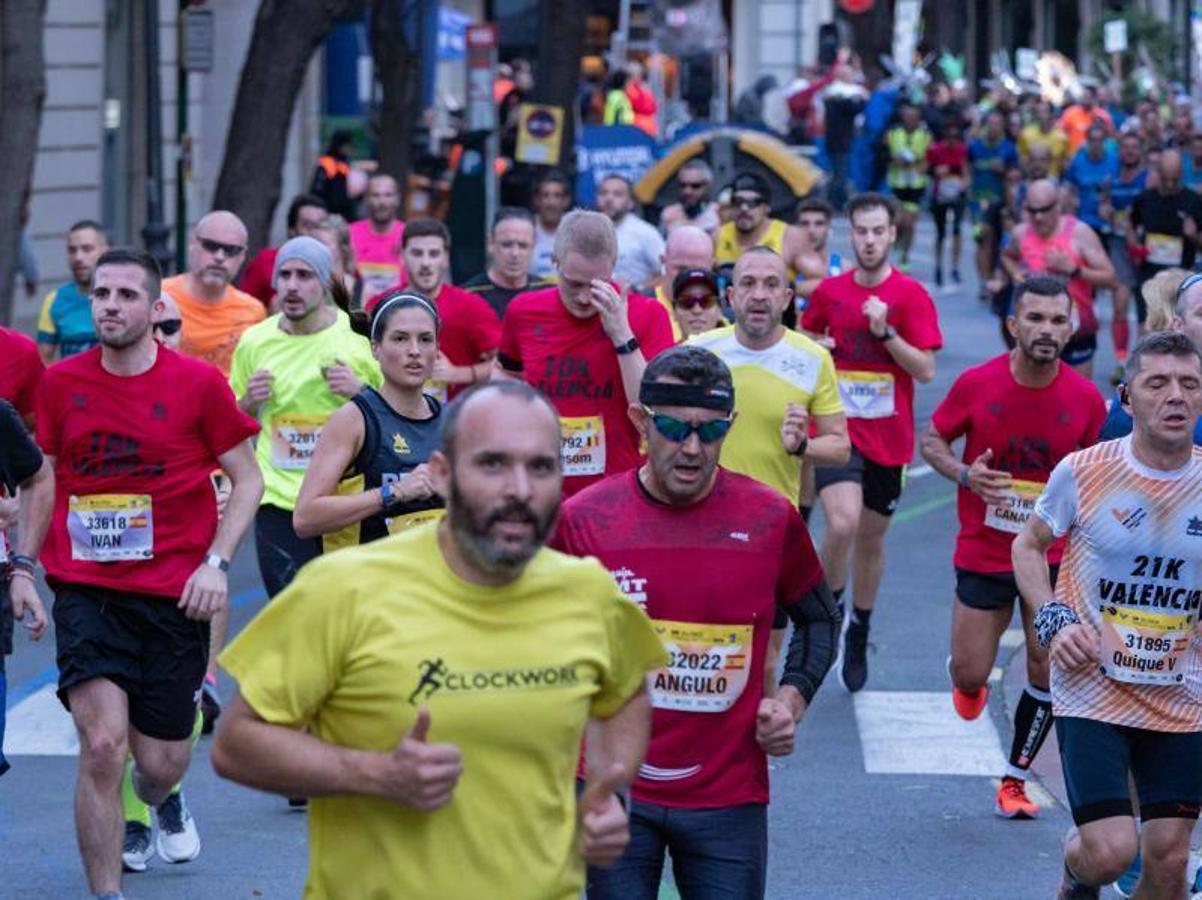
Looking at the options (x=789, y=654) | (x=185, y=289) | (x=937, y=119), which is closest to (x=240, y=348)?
(x=185, y=289)

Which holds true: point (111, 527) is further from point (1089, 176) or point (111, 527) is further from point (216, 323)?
point (1089, 176)

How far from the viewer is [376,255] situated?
59.1 feet

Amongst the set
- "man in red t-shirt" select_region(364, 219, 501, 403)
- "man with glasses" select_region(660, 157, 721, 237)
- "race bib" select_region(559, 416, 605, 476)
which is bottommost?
"race bib" select_region(559, 416, 605, 476)

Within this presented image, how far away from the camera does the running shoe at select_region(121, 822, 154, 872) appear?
29.7 ft

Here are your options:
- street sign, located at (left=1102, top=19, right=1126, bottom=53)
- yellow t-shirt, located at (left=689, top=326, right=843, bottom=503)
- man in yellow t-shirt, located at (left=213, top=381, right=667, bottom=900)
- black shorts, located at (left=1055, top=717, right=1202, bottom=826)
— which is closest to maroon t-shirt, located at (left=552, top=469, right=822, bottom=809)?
black shorts, located at (left=1055, top=717, right=1202, bottom=826)

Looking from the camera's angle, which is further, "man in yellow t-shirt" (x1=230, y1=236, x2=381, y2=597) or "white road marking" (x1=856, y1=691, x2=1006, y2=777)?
"white road marking" (x1=856, y1=691, x2=1006, y2=777)

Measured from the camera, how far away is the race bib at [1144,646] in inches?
282

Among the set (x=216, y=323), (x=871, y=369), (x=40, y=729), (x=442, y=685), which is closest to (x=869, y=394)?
(x=871, y=369)

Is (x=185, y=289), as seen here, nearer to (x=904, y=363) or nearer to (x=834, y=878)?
(x=904, y=363)

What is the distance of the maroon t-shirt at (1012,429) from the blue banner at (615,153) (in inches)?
731

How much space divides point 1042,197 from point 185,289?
7.79 m

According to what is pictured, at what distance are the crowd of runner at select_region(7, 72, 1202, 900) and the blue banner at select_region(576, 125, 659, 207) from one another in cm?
1502

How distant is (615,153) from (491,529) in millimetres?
24036

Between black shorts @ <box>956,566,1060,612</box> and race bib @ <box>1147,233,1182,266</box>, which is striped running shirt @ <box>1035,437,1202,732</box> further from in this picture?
race bib @ <box>1147,233,1182,266</box>
